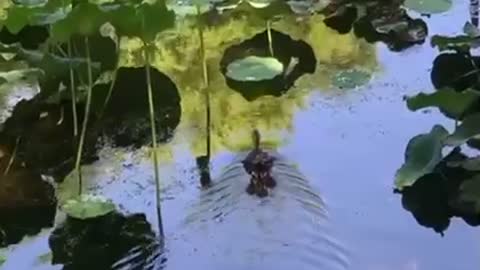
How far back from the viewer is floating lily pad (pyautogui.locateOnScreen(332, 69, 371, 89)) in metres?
2.42

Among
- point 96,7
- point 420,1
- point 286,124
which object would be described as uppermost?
point 420,1

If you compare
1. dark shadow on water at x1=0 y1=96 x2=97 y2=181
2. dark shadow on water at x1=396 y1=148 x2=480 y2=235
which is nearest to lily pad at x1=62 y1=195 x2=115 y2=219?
dark shadow on water at x1=0 y1=96 x2=97 y2=181

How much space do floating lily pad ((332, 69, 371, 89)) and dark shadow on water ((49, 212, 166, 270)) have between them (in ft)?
2.08

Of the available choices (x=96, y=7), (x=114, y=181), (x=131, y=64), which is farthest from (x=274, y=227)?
(x=131, y=64)

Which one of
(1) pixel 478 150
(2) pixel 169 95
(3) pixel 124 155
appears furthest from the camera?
(2) pixel 169 95

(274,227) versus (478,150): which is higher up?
(478,150)

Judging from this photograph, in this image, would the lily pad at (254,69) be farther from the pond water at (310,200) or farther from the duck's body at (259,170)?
the duck's body at (259,170)

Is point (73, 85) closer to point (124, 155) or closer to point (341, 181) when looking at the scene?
point (124, 155)

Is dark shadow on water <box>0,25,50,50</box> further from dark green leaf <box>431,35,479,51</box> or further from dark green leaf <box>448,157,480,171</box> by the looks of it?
dark green leaf <box>448,157,480,171</box>

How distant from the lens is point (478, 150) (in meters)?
2.04

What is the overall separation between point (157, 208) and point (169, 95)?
474 mm

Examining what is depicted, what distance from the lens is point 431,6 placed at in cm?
267

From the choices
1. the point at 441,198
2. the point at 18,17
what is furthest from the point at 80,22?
the point at 441,198

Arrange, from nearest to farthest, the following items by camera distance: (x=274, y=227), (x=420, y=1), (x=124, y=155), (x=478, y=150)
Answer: (x=274, y=227), (x=478, y=150), (x=124, y=155), (x=420, y=1)
